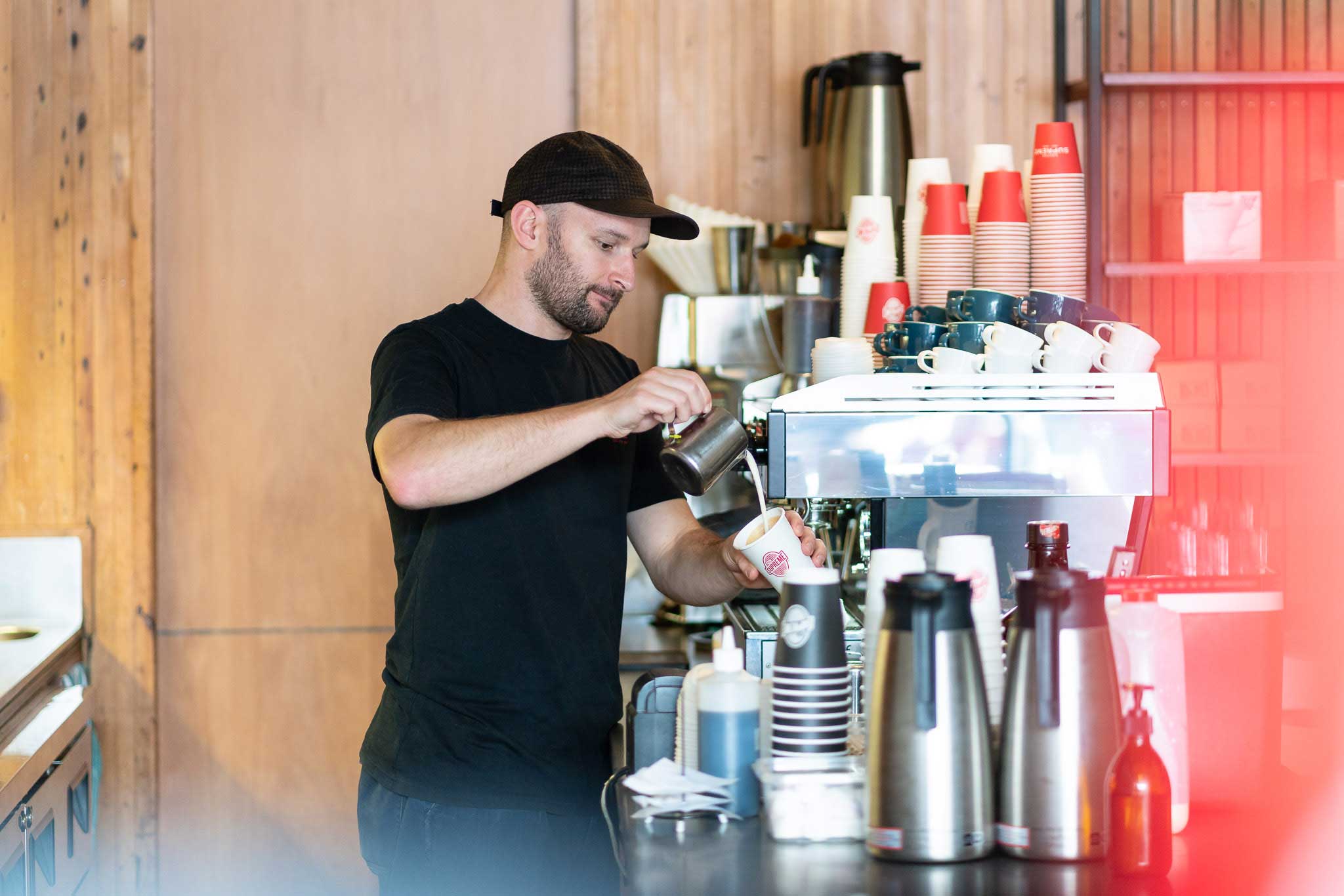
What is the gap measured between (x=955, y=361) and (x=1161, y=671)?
1.76 feet

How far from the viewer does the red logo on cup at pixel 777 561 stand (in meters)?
1.54

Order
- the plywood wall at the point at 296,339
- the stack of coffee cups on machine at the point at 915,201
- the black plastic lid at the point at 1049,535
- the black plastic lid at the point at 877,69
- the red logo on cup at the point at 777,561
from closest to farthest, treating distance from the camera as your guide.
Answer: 1. the black plastic lid at the point at 1049,535
2. the red logo on cup at the point at 777,561
3. the stack of coffee cups on machine at the point at 915,201
4. the black plastic lid at the point at 877,69
5. the plywood wall at the point at 296,339

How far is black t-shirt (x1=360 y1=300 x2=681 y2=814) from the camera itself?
5.64ft

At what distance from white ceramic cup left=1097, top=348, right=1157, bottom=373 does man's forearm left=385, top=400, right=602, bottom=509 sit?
689 millimetres

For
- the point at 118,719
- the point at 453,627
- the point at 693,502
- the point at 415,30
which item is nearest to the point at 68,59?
the point at 415,30

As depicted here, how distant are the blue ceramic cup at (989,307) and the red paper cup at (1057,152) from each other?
2.34 feet

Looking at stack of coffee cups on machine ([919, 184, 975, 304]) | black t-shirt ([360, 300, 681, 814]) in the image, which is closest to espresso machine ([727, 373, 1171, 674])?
black t-shirt ([360, 300, 681, 814])

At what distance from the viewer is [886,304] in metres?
2.43

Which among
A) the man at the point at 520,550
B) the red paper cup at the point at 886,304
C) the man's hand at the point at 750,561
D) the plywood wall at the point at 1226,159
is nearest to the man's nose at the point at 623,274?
the man at the point at 520,550

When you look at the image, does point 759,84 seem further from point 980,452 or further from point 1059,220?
point 980,452

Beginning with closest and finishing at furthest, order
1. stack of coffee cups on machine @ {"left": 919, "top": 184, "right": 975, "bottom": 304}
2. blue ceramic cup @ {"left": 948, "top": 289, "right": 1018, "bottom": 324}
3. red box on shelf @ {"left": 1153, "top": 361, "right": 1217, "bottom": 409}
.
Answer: blue ceramic cup @ {"left": 948, "top": 289, "right": 1018, "bottom": 324} < stack of coffee cups on machine @ {"left": 919, "top": 184, "right": 975, "bottom": 304} < red box on shelf @ {"left": 1153, "top": 361, "right": 1217, "bottom": 409}

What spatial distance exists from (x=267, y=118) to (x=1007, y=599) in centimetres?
212

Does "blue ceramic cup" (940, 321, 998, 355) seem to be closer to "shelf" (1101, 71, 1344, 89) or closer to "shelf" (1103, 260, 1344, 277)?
"shelf" (1103, 260, 1344, 277)

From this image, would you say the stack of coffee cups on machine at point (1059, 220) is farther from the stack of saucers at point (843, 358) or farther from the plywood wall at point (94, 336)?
the plywood wall at point (94, 336)
